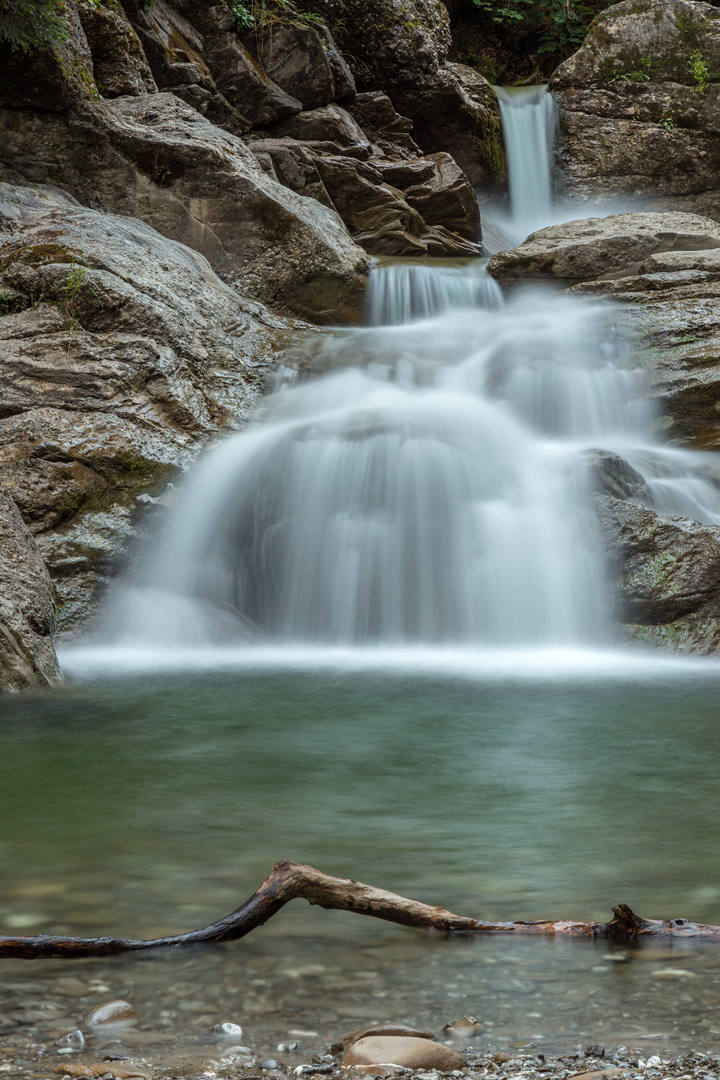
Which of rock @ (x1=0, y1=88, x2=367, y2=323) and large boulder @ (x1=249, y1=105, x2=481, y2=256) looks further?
large boulder @ (x1=249, y1=105, x2=481, y2=256)

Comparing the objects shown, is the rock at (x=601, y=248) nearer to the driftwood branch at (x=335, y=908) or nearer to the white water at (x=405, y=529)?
the white water at (x=405, y=529)

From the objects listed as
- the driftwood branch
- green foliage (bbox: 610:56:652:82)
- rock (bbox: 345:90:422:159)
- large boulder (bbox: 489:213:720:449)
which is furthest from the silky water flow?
green foliage (bbox: 610:56:652:82)

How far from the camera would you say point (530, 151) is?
53.0 feet

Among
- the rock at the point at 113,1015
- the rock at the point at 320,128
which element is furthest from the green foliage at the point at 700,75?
the rock at the point at 113,1015

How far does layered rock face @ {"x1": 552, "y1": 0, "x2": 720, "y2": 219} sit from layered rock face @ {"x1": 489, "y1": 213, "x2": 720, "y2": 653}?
549cm

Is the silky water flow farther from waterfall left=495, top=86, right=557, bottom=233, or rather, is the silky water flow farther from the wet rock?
waterfall left=495, top=86, right=557, bottom=233

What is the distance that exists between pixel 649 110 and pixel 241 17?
7357 mm

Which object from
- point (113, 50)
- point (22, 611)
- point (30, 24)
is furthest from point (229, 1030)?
point (113, 50)

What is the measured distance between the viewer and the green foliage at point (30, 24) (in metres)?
8.67

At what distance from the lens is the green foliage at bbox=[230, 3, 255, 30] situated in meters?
12.9

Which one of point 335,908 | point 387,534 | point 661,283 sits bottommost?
point 335,908

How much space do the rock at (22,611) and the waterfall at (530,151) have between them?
12.0 metres

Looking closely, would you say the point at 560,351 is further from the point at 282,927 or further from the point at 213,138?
the point at 282,927

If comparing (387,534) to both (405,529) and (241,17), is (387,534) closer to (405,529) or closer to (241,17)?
(405,529)
